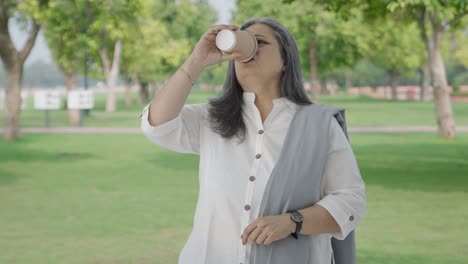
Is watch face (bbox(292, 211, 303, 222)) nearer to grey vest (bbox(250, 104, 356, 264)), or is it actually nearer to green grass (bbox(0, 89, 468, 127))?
grey vest (bbox(250, 104, 356, 264))

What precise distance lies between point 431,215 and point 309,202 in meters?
8.08

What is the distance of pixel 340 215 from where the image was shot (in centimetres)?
262

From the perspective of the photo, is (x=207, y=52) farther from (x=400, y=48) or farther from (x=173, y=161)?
(x=400, y=48)

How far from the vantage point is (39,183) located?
13.9 meters

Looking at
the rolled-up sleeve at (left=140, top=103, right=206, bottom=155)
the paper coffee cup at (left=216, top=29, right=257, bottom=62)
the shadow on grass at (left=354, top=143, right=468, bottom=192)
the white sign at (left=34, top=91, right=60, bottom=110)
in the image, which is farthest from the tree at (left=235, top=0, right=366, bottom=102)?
the paper coffee cup at (left=216, top=29, right=257, bottom=62)

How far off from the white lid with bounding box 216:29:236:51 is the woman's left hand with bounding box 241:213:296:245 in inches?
21.2

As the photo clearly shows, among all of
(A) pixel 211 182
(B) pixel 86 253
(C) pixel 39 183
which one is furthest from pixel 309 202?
(C) pixel 39 183

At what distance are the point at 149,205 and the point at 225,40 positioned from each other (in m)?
8.95

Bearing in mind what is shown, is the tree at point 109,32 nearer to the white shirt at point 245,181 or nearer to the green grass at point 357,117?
the green grass at point 357,117

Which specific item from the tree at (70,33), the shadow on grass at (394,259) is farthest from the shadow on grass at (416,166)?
the tree at (70,33)

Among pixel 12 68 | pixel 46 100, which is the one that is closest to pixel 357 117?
pixel 46 100

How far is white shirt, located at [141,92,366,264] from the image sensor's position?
8.58 feet

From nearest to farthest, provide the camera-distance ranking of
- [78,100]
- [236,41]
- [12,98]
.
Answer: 1. [236,41]
2. [12,98]
3. [78,100]

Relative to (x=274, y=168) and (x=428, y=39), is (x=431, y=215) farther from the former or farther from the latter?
(x=428, y=39)
